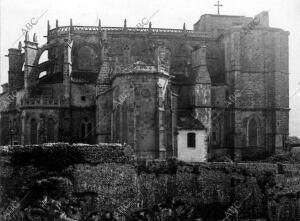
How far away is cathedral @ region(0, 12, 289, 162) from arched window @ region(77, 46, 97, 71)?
103 millimetres

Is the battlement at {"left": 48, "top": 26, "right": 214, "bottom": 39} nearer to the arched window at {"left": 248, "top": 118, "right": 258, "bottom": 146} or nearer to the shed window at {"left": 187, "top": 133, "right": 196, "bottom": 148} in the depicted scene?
the arched window at {"left": 248, "top": 118, "right": 258, "bottom": 146}

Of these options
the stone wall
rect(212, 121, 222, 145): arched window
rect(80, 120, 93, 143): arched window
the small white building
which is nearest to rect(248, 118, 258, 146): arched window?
rect(212, 121, 222, 145): arched window

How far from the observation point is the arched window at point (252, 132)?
165 ft

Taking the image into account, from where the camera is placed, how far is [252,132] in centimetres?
5069

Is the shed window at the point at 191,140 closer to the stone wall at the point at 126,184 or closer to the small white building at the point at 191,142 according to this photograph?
the small white building at the point at 191,142

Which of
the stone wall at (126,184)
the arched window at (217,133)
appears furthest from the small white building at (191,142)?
the stone wall at (126,184)

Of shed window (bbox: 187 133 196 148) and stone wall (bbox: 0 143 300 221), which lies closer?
stone wall (bbox: 0 143 300 221)

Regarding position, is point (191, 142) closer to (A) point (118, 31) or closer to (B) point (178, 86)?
(B) point (178, 86)

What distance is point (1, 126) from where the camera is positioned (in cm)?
5275

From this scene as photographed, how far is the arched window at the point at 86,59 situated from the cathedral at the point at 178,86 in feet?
0.34

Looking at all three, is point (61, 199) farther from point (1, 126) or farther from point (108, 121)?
point (1, 126)

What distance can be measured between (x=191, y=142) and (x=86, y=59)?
1562 centimetres

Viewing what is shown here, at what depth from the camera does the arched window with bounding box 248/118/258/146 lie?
5041 cm

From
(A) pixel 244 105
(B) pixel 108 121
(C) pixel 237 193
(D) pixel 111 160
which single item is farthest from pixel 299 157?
(D) pixel 111 160
